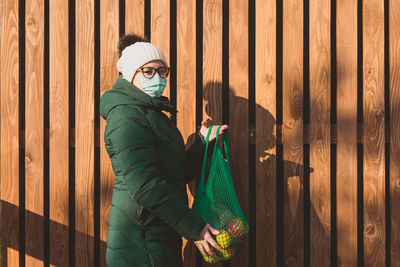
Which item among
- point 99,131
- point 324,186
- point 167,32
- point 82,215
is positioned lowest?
point 82,215

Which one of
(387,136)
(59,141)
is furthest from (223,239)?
(387,136)

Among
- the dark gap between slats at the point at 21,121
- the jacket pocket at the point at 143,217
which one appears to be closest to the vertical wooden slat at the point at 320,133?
the jacket pocket at the point at 143,217

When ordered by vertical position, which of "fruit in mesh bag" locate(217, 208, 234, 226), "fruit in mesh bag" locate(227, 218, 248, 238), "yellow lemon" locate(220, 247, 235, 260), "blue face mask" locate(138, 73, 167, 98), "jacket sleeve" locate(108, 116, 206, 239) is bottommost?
"yellow lemon" locate(220, 247, 235, 260)

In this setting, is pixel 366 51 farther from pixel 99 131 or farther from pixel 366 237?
pixel 99 131

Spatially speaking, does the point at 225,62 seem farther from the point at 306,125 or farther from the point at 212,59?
the point at 306,125

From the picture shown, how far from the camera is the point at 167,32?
260cm

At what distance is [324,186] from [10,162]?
7.94ft

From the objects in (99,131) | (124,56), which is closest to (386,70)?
(124,56)

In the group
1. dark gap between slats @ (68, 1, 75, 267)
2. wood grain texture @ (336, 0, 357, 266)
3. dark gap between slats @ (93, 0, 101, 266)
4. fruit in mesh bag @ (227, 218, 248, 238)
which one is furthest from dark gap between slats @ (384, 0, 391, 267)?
dark gap between slats @ (68, 1, 75, 267)

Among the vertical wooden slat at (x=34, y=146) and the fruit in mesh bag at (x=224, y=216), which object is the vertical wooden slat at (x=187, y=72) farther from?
the vertical wooden slat at (x=34, y=146)

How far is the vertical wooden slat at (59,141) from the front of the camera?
2623 mm

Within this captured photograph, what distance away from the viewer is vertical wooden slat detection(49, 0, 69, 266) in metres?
2.62

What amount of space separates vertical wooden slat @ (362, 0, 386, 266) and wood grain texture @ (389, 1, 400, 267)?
76mm

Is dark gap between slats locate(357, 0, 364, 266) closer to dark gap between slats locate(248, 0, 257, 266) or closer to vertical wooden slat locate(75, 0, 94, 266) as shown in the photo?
dark gap between slats locate(248, 0, 257, 266)
